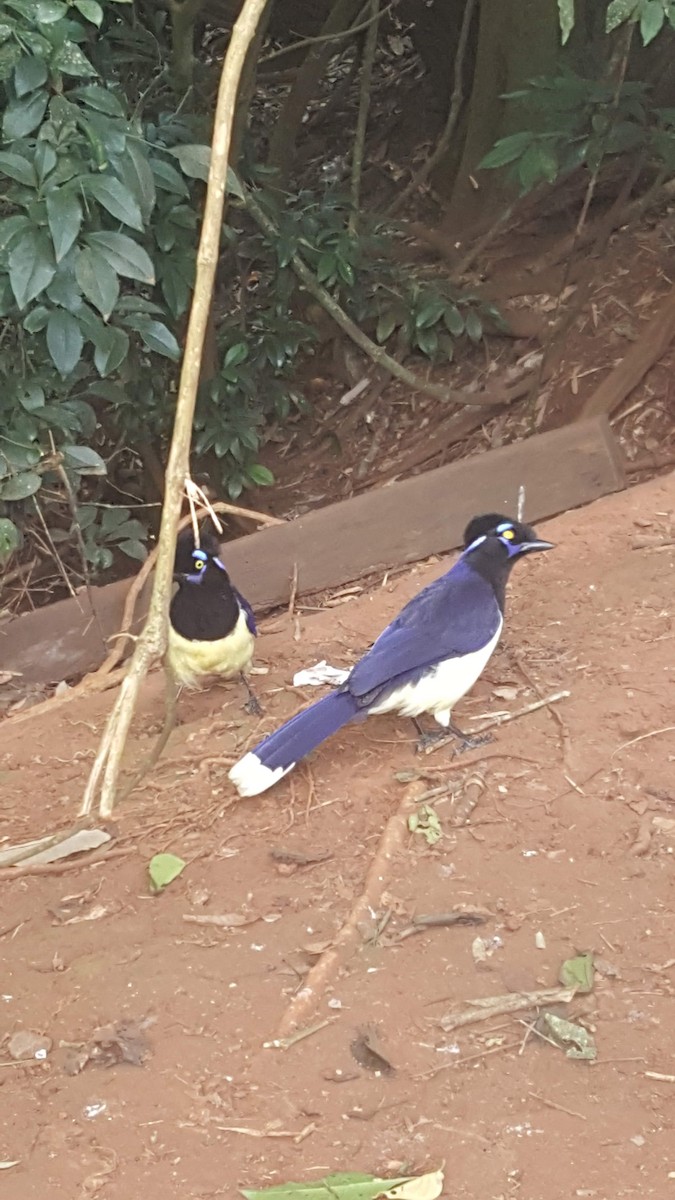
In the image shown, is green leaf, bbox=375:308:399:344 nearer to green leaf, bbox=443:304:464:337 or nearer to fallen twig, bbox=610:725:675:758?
green leaf, bbox=443:304:464:337

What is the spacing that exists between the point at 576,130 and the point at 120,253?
317 cm

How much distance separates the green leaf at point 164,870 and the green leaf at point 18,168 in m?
1.93

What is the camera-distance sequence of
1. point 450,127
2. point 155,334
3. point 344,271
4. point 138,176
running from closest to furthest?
1. point 138,176
2. point 155,334
3. point 344,271
4. point 450,127

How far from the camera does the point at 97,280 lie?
10.4 feet

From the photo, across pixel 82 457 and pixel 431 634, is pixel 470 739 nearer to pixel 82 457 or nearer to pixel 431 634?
pixel 431 634

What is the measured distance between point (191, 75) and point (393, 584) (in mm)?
2474

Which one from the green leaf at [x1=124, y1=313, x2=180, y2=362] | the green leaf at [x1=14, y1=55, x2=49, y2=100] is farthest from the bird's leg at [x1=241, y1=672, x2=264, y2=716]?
Result: the green leaf at [x1=14, y1=55, x2=49, y2=100]

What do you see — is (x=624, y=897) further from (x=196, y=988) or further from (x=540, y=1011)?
(x=196, y=988)

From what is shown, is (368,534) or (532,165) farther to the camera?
(368,534)

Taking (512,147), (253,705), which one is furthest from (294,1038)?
(512,147)

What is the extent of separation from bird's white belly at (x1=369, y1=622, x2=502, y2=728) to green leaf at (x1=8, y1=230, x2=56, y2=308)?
5.11 feet

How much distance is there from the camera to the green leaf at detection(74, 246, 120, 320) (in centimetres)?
317

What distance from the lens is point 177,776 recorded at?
3.65 metres

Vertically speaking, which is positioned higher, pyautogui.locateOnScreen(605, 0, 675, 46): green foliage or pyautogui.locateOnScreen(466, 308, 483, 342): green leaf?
pyautogui.locateOnScreen(605, 0, 675, 46): green foliage
